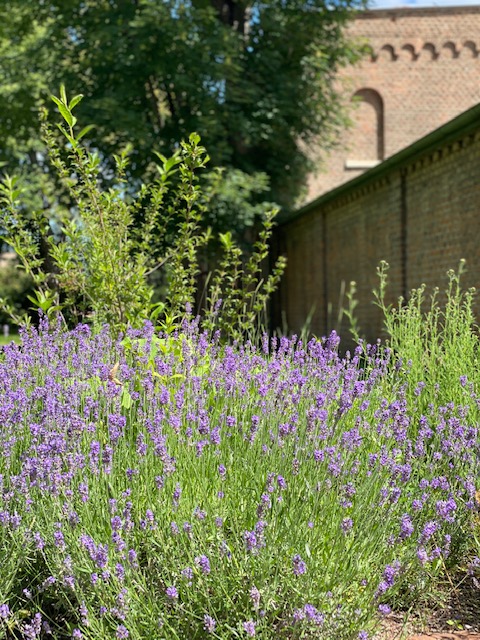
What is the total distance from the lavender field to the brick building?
22.9m

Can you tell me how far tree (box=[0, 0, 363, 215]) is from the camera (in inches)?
659

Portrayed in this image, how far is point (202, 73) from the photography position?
17.2m

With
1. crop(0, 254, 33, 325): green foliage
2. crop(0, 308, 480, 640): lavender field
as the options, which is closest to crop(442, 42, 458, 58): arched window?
crop(0, 254, 33, 325): green foliage

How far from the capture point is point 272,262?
22.7 m

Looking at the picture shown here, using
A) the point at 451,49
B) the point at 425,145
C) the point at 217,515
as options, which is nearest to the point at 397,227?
the point at 425,145

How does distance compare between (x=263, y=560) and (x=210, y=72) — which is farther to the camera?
(x=210, y=72)

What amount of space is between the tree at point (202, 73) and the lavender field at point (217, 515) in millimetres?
13230

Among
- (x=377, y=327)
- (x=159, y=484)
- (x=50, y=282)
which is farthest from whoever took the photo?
(x=377, y=327)

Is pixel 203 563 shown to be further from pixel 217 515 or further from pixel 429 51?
pixel 429 51

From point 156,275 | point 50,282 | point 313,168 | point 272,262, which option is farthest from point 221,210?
point 50,282

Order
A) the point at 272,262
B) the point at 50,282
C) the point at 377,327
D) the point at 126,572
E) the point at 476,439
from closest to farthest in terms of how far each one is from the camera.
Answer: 1. the point at 126,572
2. the point at 476,439
3. the point at 50,282
4. the point at 377,327
5. the point at 272,262

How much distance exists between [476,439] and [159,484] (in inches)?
68.1

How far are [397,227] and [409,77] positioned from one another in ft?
46.7

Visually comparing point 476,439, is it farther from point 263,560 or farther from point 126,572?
point 126,572
